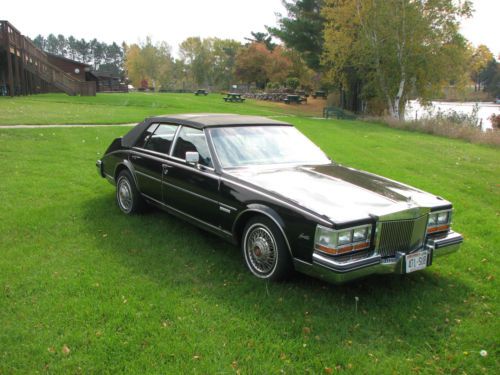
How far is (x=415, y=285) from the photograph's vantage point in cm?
423

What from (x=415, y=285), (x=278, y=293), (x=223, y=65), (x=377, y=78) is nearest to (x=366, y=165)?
(x=415, y=285)

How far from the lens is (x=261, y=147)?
16.6 feet

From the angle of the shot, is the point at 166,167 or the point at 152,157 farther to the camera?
the point at 152,157

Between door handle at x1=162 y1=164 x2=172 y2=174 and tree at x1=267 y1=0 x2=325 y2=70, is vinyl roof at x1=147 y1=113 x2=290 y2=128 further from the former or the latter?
tree at x1=267 y1=0 x2=325 y2=70

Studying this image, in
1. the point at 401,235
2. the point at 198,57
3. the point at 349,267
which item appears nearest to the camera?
the point at 349,267

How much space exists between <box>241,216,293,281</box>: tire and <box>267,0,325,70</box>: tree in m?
35.0

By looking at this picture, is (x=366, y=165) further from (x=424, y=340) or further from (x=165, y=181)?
(x=424, y=340)

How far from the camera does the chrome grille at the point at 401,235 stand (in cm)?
369

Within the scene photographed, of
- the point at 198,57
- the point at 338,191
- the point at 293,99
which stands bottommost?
the point at 338,191

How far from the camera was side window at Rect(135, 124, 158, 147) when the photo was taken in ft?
19.2

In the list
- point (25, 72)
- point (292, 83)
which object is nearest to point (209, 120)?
point (25, 72)

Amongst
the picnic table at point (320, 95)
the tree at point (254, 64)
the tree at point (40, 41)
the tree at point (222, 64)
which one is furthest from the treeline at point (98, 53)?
the picnic table at point (320, 95)

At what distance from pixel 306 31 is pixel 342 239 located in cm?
3714

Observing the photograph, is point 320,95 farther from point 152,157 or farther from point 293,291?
point 293,291
